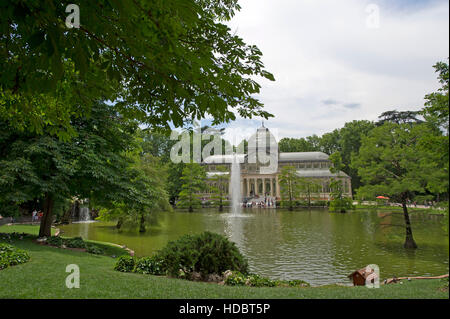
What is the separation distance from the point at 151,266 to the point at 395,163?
11.2 meters

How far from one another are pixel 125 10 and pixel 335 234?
55.4ft

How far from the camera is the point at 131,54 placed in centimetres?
283

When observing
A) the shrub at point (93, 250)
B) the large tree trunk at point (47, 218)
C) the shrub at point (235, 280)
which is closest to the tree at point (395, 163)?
the shrub at point (235, 280)

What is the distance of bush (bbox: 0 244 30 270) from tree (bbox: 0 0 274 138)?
171 inches

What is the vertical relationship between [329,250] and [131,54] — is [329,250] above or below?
below

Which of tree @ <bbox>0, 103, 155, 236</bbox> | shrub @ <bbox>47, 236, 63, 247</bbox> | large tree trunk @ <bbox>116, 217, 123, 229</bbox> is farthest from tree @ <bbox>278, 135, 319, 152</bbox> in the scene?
shrub @ <bbox>47, 236, 63, 247</bbox>

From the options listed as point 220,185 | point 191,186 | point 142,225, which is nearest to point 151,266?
point 142,225

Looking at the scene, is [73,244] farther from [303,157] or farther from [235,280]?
[303,157]

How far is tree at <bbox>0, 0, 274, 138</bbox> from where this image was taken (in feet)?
7.32

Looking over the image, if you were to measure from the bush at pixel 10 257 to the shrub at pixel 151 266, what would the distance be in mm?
3043

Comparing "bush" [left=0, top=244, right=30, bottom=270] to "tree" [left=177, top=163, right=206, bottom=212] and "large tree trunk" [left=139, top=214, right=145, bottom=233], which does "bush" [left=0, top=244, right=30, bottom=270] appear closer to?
"large tree trunk" [left=139, top=214, right=145, bottom=233]

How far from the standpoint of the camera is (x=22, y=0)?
206cm

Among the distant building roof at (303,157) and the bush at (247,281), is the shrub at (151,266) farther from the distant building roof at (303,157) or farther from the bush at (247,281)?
the distant building roof at (303,157)
